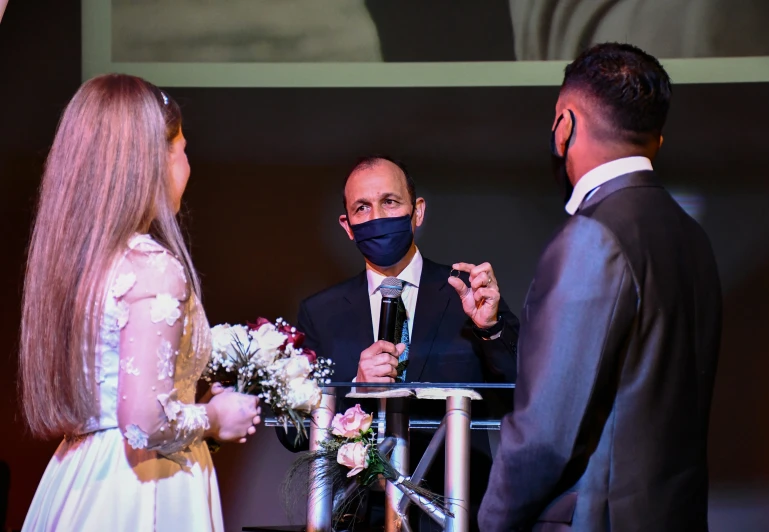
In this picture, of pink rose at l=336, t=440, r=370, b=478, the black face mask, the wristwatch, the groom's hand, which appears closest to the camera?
the black face mask

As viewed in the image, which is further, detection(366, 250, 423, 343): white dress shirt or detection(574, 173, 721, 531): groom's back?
detection(366, 250, 423, 343): white dress shirt

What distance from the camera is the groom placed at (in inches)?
69.9

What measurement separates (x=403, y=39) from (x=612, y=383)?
2.74 m

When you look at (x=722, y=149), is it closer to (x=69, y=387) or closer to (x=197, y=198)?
(x=197, y=198)

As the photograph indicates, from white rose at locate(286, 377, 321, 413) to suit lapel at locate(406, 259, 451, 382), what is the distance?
131cm

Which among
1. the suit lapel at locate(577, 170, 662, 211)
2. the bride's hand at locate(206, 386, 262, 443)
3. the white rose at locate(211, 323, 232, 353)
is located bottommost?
the bride's hand at locate(206, 386, 262, 443)

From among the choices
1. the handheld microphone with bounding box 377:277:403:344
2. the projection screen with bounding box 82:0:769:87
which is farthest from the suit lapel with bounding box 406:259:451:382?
the projection screen with bounding box 82:0:769:87

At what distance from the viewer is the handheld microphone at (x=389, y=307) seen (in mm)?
2838

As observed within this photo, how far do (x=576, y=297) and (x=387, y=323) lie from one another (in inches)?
45.3

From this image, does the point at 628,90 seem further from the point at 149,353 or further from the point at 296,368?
the point at 149,353

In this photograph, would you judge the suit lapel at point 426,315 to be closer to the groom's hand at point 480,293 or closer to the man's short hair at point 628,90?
the groom's hand at point 480,293

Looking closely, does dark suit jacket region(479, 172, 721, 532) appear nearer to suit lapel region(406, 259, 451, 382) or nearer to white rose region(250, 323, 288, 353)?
white rose region(250, 323, 288, 353)

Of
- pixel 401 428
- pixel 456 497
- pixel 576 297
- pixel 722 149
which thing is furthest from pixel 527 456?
pixel 722 149

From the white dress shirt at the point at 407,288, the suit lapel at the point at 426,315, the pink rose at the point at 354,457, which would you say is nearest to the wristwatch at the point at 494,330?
the suit lapel at the point at 426,315
